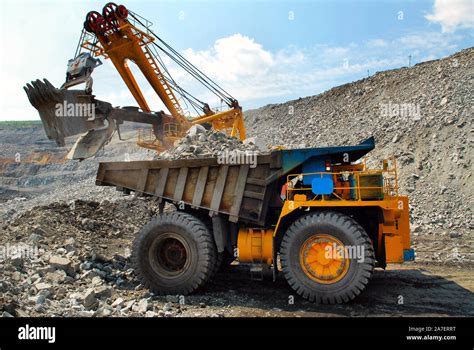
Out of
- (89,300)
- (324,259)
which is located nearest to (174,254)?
(89,300)

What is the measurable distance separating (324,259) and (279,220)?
0.94 meters

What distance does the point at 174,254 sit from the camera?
7.14m

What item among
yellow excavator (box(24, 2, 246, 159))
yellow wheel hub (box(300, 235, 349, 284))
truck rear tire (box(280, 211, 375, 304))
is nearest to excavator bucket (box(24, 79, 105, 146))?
yellow excavator (box(24, 2, 246, 159))

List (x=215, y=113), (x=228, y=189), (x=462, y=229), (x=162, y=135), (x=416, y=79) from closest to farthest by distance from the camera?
(x=228, y=189)
(x=462, y=229)
(x=162, y=135)
(x=215, y=113)
(x=416, y=79)

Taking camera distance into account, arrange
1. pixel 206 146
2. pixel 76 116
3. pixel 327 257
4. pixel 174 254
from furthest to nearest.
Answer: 1. pixel 76 116
2. pixel 206 146
3. pixel 174 254
4. pixel 327 257

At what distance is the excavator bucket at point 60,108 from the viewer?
9.65 m

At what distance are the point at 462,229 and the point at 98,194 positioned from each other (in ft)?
54.6

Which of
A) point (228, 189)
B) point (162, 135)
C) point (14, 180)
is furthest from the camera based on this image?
point (14, 180)

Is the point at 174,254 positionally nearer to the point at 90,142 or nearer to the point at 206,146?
the point at 206,146

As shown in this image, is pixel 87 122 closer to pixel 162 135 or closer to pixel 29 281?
pixel 162 135

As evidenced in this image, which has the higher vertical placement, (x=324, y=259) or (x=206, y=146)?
(x=206, y=146)

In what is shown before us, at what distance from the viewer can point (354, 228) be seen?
606 cm

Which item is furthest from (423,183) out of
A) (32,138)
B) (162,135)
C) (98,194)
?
(32,138)

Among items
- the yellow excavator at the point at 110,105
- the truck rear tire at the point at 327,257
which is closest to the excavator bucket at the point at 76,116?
the yellow excavator at the point at 110,105
